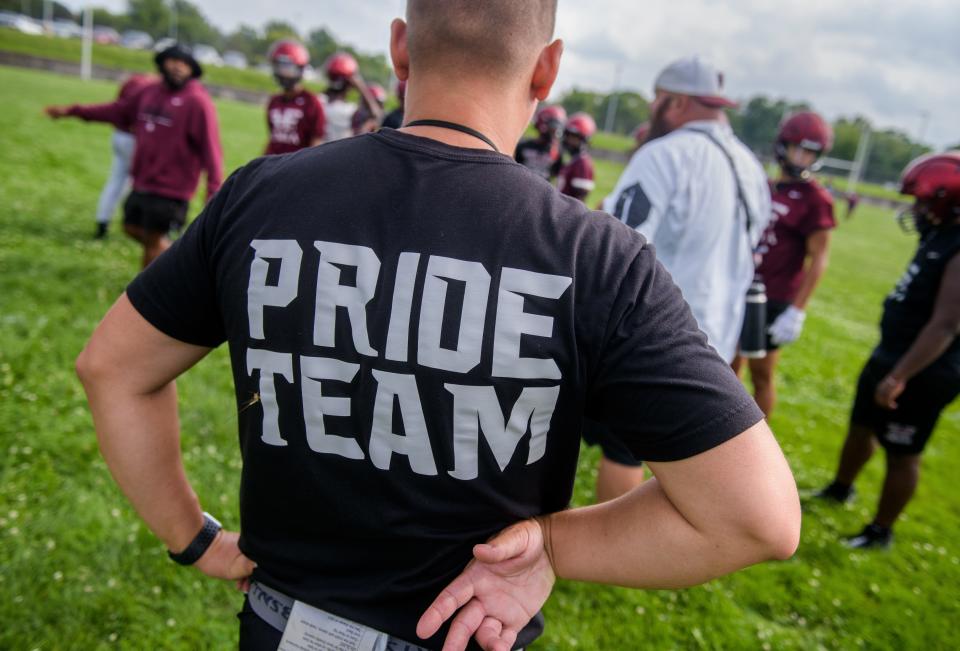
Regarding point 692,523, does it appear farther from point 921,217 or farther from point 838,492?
point 838,492

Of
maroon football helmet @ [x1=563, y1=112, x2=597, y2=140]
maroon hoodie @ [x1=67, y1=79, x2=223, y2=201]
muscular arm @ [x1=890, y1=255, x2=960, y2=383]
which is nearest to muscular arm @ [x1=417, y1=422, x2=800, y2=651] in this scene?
muscular arm @ [x1=890, y1=255, x2=960, y2=383]

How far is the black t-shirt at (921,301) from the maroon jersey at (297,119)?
20.3 feet

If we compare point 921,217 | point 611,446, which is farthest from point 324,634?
point 921,217

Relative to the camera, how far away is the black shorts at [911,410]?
3850 mm

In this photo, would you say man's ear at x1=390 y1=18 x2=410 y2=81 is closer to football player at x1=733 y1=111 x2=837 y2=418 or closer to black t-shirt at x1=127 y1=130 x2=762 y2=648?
black t-shirt at x1=127 y1=130 x2=762 y2=648

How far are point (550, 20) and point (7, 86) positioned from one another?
98.9ft

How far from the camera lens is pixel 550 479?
121cm

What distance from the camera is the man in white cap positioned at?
300cm

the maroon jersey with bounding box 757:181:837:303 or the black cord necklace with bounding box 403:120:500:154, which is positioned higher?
the black cord necklace with bounding box 403:120:500:154

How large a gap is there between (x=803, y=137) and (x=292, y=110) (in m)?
5.52

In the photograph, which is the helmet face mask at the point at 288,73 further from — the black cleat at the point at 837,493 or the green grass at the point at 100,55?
the green grass at the point at 100,55

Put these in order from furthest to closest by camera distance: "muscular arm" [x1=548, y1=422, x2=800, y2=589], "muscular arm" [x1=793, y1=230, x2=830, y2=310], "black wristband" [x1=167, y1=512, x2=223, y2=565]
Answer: "muscular arm" [x1=793, y1=230, x2=830, y2=310] < "black wristband" [x1=167, y1=512, x2=223, y2=565] < "muscular arm" [x1=548, y1=422, x2=800, y2=589]

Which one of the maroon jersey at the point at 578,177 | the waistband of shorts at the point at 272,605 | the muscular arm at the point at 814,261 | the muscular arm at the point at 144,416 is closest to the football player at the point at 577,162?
the maroon jersey at the point at 578,177

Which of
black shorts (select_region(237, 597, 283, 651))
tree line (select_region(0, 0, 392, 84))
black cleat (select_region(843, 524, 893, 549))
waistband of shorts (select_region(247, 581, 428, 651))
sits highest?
tree line (select_region(0, 0, 392, 84))
